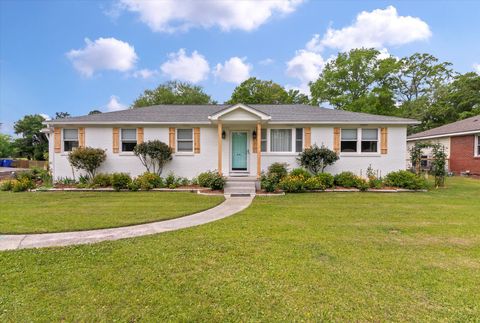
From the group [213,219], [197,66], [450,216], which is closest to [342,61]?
[197,66]

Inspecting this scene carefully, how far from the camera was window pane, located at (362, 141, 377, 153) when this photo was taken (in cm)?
1186

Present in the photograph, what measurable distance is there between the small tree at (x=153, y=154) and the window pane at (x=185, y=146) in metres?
0.59

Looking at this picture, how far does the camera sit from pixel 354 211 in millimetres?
6824

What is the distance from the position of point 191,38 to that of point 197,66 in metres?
4.28

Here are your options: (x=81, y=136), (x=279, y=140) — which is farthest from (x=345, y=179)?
(x=81, y=136)

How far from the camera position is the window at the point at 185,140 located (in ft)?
39.2

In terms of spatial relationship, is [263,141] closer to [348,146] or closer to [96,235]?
[348,146]

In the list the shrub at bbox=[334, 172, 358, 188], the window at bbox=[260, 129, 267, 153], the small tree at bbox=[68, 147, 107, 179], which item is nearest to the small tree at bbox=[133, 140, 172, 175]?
the small tree at bbox=[68, 147, 107, 179]

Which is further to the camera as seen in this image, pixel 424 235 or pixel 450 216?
pixel 450 216

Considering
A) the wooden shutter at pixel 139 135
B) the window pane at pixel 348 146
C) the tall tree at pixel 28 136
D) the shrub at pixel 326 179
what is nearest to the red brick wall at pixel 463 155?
the window pane at pixel 348 146

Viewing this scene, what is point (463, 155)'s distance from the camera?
16531 millimetres

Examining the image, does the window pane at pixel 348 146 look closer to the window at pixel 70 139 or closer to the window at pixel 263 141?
the window at pixel 263 141

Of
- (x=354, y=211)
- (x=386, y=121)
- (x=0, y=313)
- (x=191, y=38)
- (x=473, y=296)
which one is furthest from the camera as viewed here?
(x=191, y=38)

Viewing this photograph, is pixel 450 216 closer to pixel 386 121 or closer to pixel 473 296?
pixel 473 296
